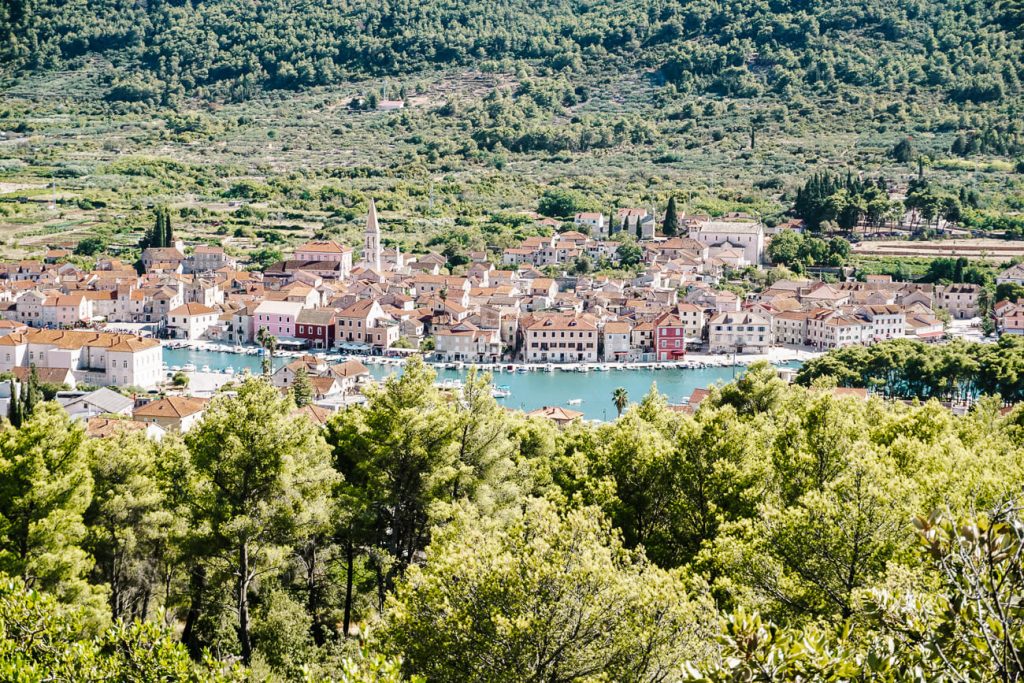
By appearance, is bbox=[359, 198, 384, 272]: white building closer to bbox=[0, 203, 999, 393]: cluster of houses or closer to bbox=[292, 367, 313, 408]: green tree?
bbox=[0, 203, 999, 393]: cluster of houses

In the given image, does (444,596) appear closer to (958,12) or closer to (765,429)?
(765,429)

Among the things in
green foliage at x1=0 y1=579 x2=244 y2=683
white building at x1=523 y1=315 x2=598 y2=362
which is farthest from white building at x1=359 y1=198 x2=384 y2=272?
green foliage at x1=0 y1=579 x2=244 y2=683

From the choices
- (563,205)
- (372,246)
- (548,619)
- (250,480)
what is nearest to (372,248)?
(372,246)

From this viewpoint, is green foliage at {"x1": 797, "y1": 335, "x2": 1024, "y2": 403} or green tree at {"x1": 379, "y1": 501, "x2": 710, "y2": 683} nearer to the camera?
green tree at {"x1": 379, "y1": 501, "x2": 710, "y2": 683}

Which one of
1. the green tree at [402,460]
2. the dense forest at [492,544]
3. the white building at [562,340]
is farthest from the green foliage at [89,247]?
the green tree at [402,460]

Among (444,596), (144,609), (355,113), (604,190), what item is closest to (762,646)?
(444,596)
